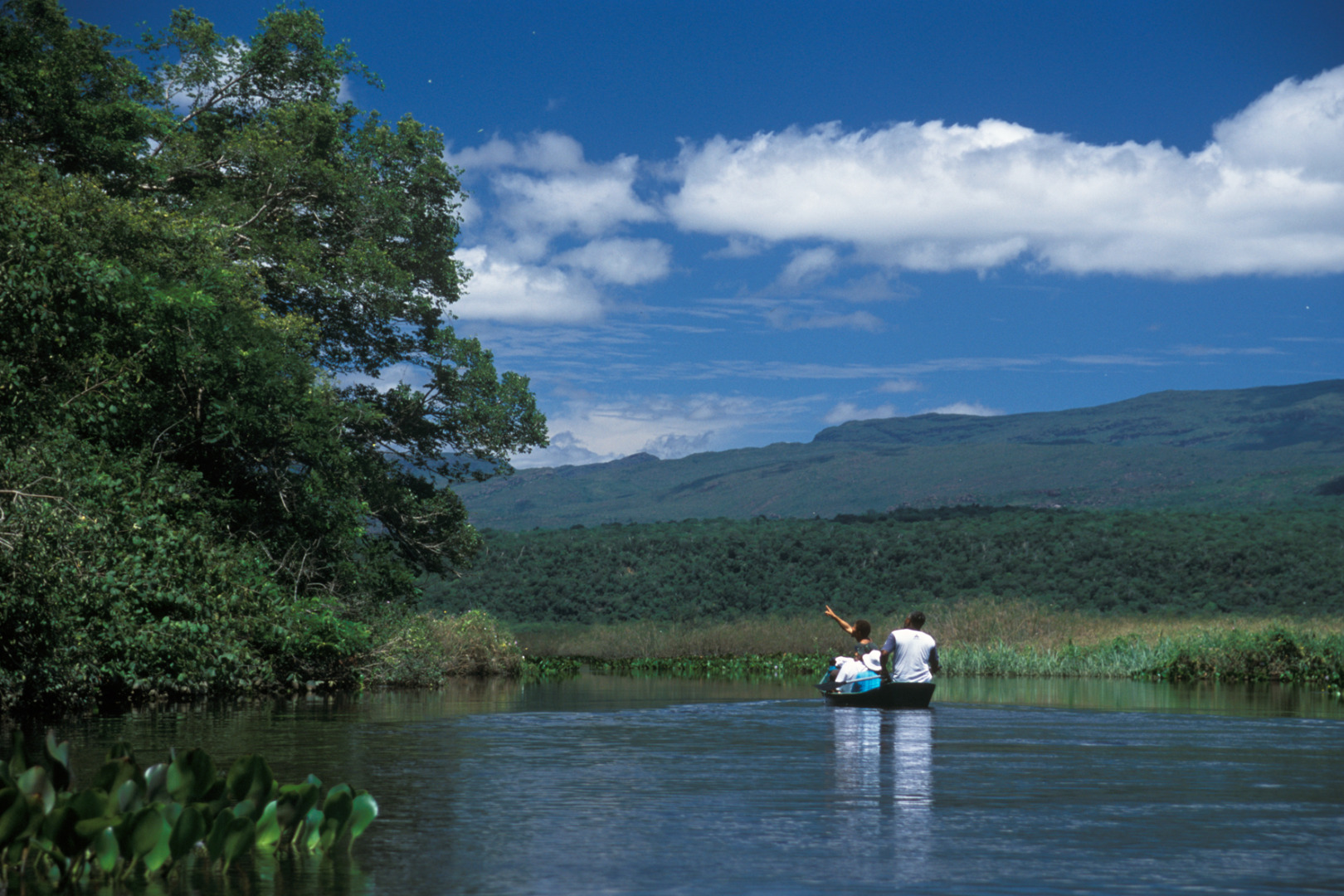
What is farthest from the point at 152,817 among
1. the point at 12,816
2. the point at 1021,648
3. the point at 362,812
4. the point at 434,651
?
the point at 1021,648

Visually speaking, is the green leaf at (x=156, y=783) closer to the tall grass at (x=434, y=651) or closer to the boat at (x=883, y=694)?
the boat at (x=883, y=694)

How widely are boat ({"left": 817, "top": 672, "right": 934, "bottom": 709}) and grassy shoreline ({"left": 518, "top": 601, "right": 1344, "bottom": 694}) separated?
14719mm

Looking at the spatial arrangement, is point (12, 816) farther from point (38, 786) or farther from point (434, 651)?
point (434, 651)

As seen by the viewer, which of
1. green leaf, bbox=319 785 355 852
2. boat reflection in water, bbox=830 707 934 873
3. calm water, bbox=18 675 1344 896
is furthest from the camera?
boat reflection in water, bbox=830 707 934 873

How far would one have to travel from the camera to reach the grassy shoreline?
1454 inches

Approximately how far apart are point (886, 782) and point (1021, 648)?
29.7m

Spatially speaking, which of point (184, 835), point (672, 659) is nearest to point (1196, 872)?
point (184, 835)

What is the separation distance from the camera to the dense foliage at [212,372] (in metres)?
21.1

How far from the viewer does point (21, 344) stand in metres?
21.5

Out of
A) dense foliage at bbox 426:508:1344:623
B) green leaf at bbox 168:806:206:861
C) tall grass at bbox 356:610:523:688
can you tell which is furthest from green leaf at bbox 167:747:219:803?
dense foliage at bbox 426:508:1344:623

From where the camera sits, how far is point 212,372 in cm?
2766

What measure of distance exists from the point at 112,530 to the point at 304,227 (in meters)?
17.5

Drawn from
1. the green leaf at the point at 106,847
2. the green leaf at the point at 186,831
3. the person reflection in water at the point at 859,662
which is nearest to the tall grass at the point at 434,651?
the person reflection in water at the point at 859,662

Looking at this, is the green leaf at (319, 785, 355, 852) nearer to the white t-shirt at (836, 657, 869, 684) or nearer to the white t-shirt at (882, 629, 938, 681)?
the white t-shirt at (882, 629, 938, 681)
